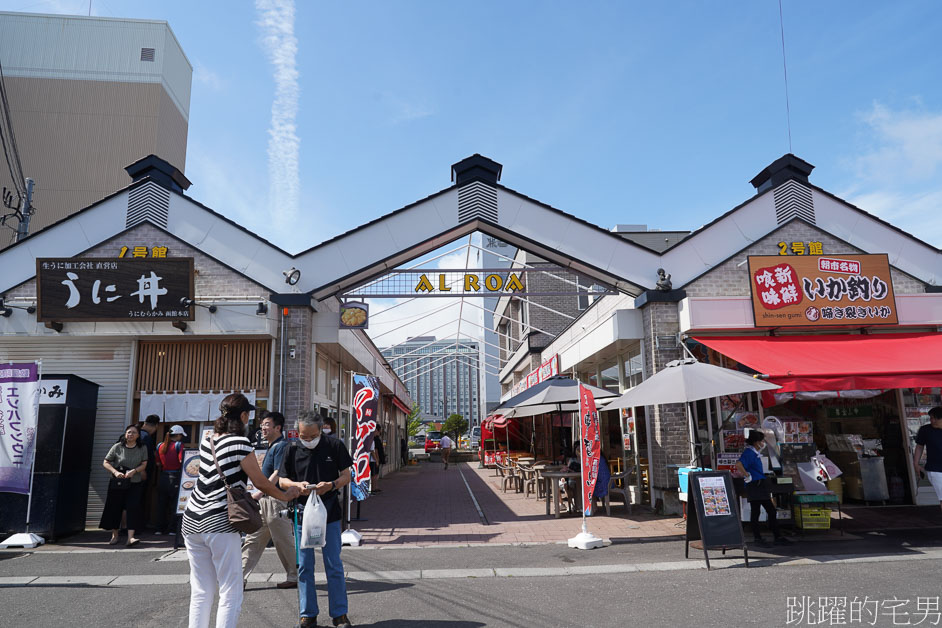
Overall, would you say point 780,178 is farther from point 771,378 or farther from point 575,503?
point 575,503

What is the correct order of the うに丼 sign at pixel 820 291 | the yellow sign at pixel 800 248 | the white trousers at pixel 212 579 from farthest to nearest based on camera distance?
the yellow sign at pixel 800 248
the うに丼 sign at pixel 820 291
the white trousers at pixel 212 579

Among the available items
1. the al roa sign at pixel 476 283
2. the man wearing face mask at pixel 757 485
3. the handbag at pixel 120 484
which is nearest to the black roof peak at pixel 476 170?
the al roa sign at pixel 476 283

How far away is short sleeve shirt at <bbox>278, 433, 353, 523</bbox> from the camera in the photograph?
15.6 ft

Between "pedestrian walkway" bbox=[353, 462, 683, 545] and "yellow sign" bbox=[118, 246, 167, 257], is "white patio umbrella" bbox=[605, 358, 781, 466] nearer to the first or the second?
"pedestrian walkway" bbox=[353, 462, 683, 545]

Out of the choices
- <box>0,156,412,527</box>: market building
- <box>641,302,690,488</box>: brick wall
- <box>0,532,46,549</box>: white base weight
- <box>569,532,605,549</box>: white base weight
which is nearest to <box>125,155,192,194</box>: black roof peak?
<box>0,156,412,527</box>: market building

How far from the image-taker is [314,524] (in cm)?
454

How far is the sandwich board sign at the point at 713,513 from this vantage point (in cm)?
669

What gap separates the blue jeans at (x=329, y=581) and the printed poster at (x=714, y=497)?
167 inches

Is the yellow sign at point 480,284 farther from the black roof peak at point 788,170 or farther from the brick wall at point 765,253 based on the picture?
the black roof peak at point 788,170

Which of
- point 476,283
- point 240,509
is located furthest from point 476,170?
point 240,509

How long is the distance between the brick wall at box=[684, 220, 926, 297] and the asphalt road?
15.6 feet

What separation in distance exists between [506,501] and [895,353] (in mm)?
7897

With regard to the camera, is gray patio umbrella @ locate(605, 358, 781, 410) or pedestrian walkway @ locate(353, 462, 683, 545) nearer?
gray patio umbrella @ locate(605, 358, 781, 410)

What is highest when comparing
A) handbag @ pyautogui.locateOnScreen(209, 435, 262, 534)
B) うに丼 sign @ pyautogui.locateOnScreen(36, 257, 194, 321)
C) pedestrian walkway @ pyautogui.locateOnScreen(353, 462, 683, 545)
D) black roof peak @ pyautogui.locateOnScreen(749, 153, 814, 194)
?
black roof peak @ pyautogui.locateOnScreen(749, 153, 814, 194)
